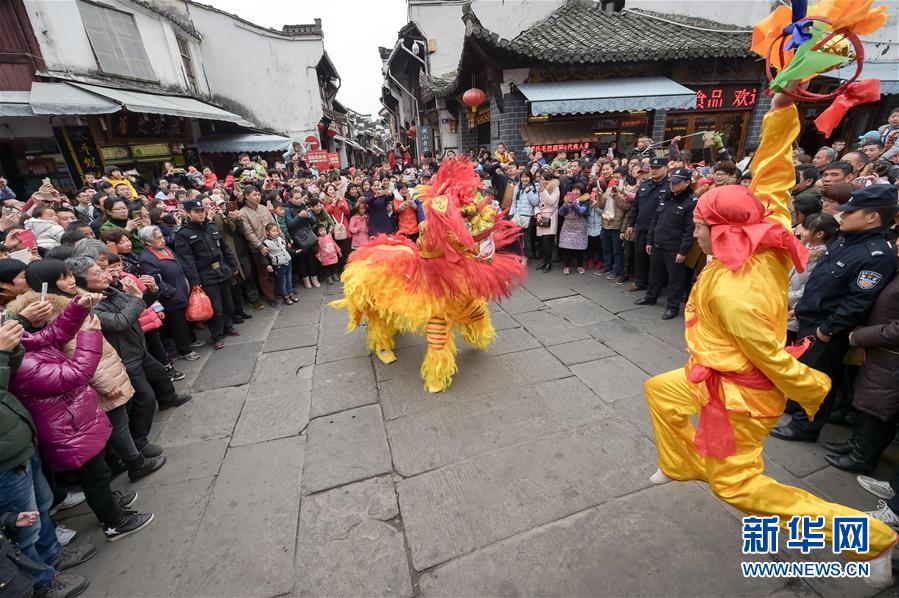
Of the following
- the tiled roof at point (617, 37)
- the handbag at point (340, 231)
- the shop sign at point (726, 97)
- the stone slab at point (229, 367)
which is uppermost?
the tiled roof at point (617, 37)

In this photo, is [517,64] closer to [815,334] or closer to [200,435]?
[815,334]

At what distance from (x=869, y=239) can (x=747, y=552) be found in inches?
76.2

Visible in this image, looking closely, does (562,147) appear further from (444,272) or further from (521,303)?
(444,272)

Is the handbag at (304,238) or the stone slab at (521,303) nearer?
the stone slab at (521,303)

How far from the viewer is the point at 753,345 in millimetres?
1680

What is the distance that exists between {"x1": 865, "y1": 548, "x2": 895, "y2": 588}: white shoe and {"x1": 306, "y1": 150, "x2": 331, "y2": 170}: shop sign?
47.6ft

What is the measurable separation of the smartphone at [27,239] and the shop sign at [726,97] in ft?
41.6

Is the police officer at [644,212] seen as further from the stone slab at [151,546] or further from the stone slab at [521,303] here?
the stone slab at [151,546]

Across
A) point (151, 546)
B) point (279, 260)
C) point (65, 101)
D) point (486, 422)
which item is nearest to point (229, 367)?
point (279, 260)

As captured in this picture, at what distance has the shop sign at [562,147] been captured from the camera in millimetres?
10188

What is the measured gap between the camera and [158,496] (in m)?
2.73

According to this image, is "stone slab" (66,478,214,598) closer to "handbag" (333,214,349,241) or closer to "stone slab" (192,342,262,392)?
"stone slab" (192,342,262,392)

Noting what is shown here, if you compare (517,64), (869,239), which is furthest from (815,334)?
(517,64)

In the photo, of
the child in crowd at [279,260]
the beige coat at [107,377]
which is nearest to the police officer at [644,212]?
the child in crowd at [279,260]
